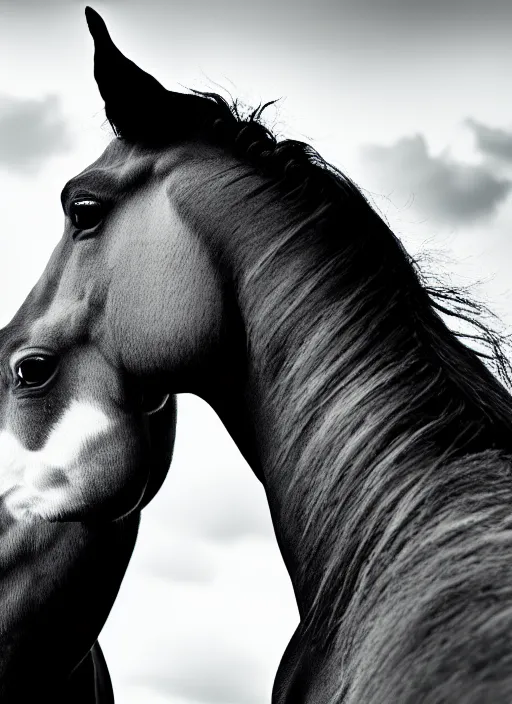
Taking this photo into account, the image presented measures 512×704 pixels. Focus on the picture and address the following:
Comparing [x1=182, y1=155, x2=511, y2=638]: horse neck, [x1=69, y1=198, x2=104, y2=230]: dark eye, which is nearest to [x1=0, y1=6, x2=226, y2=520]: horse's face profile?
[x1=69, y1=198, x2=104, y2=230]: dark eye

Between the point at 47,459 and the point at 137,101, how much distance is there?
0.74 m

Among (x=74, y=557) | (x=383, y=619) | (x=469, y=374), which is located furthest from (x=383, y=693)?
(x=74, y=557)

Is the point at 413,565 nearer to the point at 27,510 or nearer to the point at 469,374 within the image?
the point at 469,374

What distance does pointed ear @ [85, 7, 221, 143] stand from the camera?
1.70 meters

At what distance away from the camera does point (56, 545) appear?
1.92 m

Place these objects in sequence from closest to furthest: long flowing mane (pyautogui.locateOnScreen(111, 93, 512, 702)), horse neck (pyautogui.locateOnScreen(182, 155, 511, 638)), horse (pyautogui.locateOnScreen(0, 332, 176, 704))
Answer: long flowing mane (pyautogui.locateOnScreen(111, 93, 512, 702))
horse neck (pyautogui.locateOnScreen(182, 155, 511, 638))
horse (pyautogui.locateOnScreen(0, 332, 176, 704))

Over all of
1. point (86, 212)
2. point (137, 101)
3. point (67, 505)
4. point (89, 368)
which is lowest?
point (67, 505)

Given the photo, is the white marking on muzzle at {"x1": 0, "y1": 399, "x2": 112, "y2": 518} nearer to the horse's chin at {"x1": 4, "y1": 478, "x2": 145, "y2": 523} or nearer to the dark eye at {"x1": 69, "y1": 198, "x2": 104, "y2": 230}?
the horse's chin at {"x1": 4, "y1": 478, "x2": 145, "y2": 523}

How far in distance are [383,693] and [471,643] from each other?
147mm

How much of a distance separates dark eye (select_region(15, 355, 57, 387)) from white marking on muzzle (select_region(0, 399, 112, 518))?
86 mm

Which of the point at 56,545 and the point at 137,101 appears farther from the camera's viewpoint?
the point at 56,545

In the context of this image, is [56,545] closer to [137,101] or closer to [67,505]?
[67,505]

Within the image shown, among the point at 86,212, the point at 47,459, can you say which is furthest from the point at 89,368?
the point at 86,212

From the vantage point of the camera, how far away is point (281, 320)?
1491 mm
